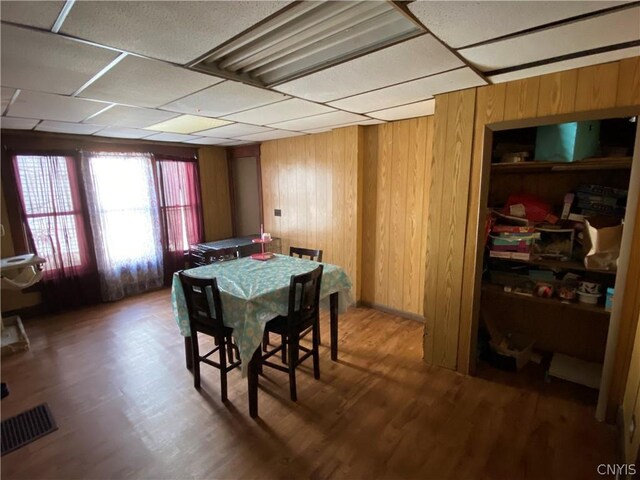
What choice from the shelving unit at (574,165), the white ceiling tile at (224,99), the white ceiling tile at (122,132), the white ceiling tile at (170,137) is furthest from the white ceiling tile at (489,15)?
the white ceiling tile at (170,137)

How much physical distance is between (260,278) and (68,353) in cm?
213

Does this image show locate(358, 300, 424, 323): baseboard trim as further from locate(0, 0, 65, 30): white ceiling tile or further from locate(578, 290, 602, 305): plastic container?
locate(0, 0, 65, 30): white ceiling tile

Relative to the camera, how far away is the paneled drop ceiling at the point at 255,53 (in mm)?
1235

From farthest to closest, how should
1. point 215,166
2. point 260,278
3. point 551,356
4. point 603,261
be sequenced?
point 215,166, point 551,356, point 260,278, point 603,261

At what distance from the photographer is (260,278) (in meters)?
2.50

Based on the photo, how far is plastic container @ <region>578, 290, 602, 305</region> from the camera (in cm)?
217

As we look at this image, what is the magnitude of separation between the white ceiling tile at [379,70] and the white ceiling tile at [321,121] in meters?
0.70

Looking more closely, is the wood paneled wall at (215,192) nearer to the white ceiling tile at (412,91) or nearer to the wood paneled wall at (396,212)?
the wood paneled wall at (396,212)

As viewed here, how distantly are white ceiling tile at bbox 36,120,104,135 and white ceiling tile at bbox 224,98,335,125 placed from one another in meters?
1.64

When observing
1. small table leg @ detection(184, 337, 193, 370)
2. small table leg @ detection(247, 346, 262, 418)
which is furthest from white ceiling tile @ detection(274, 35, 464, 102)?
small table leg @ detection(184, 337, 193, 370)

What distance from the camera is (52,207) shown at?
3.81 meters

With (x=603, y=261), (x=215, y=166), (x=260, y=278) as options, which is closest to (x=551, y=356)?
(x=603, y=261)

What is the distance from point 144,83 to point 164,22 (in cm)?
86

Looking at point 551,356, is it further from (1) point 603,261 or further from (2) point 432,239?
(2) point 432,239
